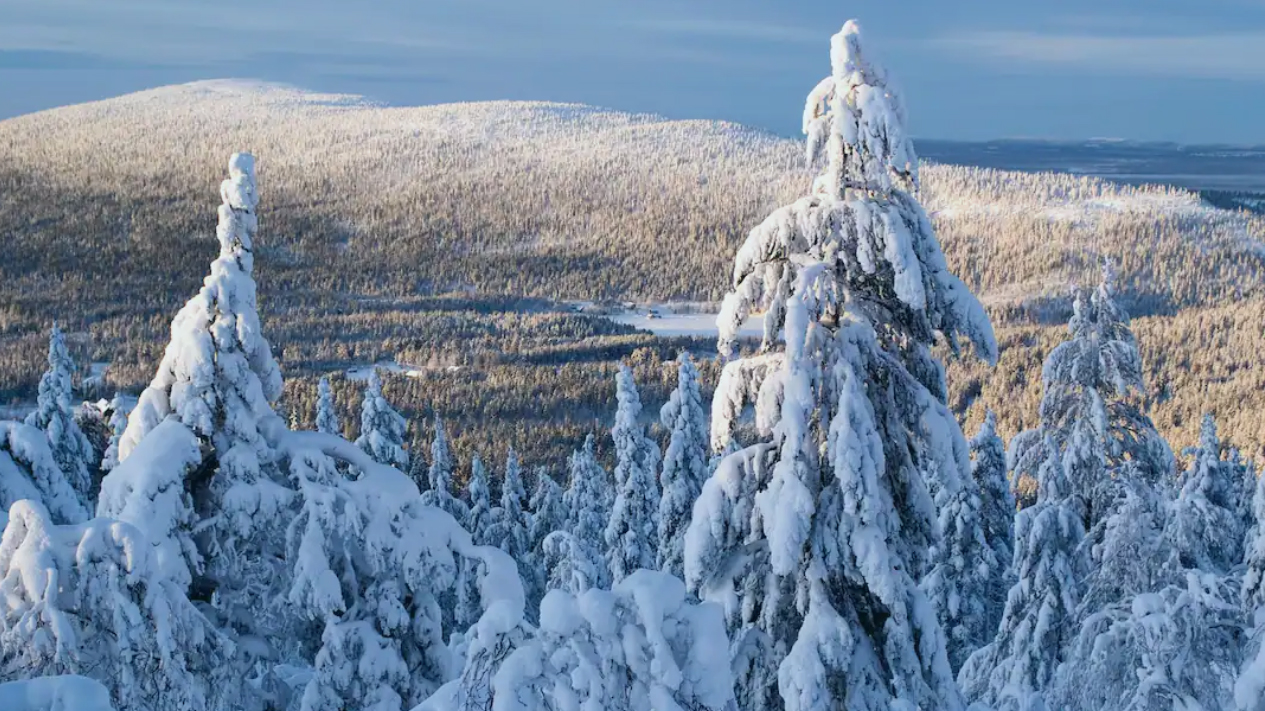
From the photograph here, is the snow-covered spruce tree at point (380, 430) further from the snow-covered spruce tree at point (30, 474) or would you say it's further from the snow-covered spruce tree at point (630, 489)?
the snow-covered spruce tree at point (30, 474)

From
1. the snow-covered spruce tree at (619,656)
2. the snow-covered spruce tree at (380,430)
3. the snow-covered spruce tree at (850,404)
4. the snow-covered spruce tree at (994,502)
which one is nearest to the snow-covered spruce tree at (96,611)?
the snow-covered spruce tree at (619,656)

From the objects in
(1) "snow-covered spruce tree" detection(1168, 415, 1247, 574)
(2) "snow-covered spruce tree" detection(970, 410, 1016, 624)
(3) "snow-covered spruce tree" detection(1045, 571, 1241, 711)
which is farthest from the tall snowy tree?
(3) "snow-covered spruce tree" detection(1045, 571, 1241, 711)

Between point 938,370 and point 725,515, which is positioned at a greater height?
point 938,370

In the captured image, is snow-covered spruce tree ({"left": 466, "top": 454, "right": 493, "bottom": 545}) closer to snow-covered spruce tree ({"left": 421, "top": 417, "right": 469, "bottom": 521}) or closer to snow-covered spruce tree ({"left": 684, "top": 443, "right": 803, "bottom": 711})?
snow-covered spruce tree ({"left": 421, "top": 417, "right": 469, "bottom": 521})

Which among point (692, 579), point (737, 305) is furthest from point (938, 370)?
point (692, 579)

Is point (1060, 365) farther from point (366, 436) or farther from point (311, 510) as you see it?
point (366, 436)
